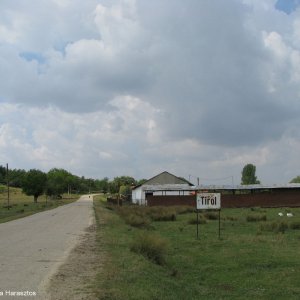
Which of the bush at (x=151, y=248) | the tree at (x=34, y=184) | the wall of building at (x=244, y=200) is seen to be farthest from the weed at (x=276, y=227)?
the tree at (x=34, y=184)

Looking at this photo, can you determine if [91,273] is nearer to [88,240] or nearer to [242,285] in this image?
[242,285]

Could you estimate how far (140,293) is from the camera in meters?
8.89

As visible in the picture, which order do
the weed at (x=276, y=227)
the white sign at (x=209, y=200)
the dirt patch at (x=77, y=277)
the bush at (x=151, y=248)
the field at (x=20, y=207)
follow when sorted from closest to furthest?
the dirt patch at (x=77, y=277) < the bush at (x=151, y=248) < the white sign at (x=209, y=200) < the weed at (x=276, y=227) < the field at (x=20, y=207)

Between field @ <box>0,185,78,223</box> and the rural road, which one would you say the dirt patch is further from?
field @ <box>0,185,78,223</box>

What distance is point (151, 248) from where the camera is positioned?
1488 centimetres

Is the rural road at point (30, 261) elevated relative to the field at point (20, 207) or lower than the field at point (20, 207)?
lower

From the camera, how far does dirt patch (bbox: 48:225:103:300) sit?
874 centimetres

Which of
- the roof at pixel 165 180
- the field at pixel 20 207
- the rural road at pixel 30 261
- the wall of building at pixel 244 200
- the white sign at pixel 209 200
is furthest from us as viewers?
the roof at pixel 165 180

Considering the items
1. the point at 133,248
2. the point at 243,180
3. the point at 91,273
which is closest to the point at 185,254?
the point at 133,248

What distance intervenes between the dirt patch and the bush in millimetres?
1281

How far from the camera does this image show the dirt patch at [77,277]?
8.74 metres

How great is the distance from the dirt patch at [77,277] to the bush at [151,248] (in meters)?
1.28

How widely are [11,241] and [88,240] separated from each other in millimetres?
2986

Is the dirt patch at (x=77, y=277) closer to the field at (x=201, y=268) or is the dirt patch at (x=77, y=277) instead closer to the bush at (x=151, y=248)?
the field at (x=201, y=268)
